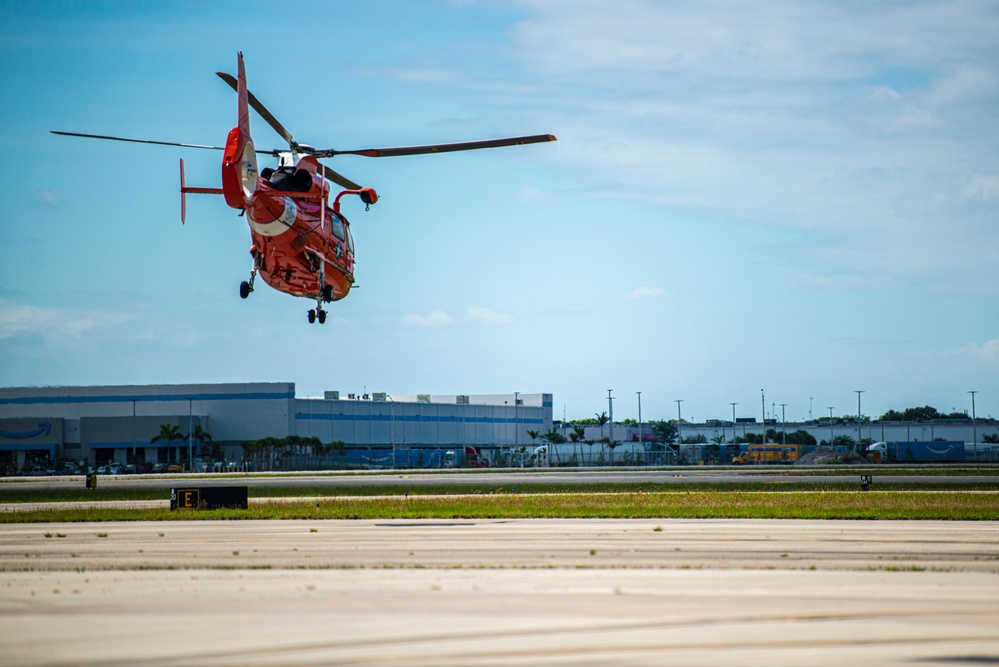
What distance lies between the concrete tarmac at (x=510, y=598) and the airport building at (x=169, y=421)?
117231 millimetres

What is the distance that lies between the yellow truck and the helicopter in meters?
97.8

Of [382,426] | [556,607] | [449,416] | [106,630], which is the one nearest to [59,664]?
[106,630]

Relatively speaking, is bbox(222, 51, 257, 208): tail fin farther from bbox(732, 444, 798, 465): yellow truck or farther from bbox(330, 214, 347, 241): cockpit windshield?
bbox(732, 444, 798, 465): yellow truck

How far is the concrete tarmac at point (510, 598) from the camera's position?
1276 cm

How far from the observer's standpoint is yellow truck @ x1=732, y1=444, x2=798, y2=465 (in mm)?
137375

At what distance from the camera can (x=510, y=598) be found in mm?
16672

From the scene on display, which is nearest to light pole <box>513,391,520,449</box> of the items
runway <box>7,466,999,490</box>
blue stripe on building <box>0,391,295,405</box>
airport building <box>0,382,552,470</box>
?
airport building <box>0,382,552,470</box>

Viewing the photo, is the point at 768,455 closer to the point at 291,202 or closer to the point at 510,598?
the point at 291,202

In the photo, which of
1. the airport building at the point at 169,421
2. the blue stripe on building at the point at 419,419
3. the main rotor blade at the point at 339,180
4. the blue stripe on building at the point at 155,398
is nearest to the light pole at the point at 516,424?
the blue stripe on building at the point at 419,419

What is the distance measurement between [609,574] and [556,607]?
4.09 m

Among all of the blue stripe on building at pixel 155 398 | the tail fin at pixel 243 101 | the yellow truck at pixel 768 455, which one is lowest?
the yellow truck at pixel 768 455

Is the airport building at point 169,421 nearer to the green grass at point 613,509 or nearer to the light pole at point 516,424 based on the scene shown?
the light pole at point 516,424

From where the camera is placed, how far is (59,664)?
40.1 feet

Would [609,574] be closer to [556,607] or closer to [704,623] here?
[556,607]
